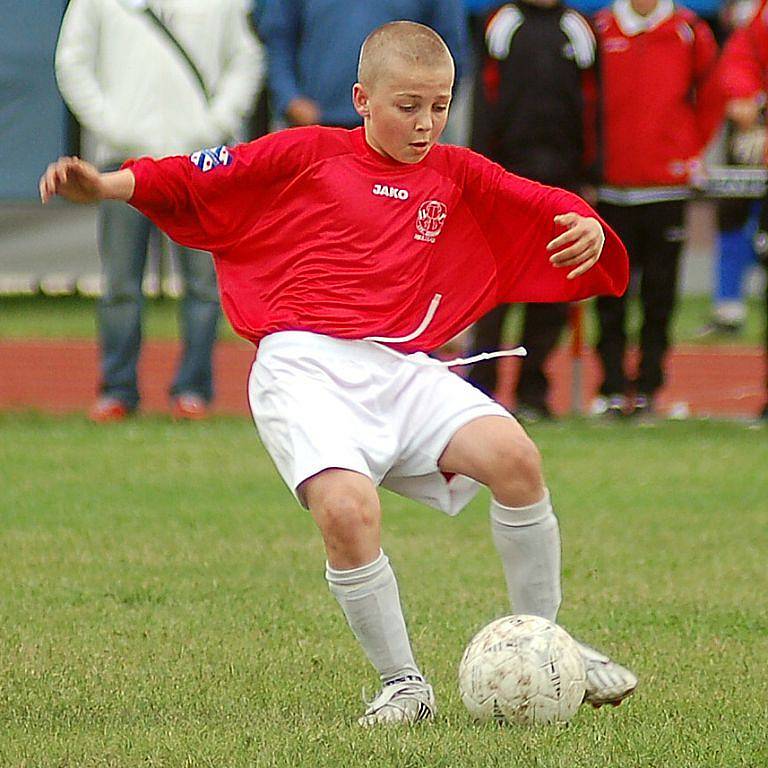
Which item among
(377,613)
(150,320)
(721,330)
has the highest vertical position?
(377,613)

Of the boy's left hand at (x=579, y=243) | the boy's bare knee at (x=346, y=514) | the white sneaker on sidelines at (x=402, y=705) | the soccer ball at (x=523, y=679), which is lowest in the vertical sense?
the white sneaker on sidelines at (x=402, y=705)

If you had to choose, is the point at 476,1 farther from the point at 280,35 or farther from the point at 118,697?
the point at 118,697

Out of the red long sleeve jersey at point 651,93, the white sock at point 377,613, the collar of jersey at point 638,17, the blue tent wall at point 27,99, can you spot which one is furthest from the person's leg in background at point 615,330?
the white sock at point 377,613

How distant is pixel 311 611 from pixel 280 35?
4.89 metres

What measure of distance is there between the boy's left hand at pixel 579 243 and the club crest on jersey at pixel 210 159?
934 mm

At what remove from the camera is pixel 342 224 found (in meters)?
5.13

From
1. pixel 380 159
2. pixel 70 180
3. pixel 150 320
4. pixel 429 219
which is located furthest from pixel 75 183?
pixel 150 320

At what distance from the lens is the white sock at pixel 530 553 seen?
4.85m

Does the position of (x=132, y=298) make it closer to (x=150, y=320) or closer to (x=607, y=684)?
(x=607, y=684)

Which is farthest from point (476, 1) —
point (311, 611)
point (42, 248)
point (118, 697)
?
point (118, 697)

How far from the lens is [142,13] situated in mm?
10164

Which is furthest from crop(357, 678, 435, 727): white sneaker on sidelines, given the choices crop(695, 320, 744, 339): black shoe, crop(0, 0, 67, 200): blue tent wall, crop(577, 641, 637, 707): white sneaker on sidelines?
crop(695, 320, 744, 339): black shoe

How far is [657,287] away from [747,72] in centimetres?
132

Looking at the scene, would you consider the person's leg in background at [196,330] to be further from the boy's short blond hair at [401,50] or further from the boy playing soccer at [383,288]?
the boy's short blond hair at [401,50]
